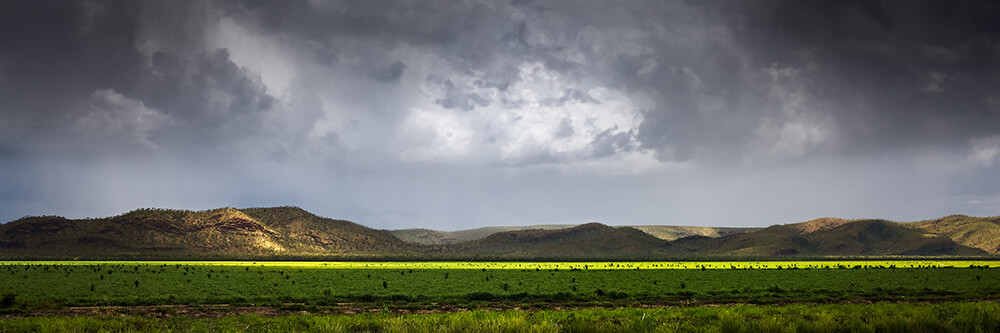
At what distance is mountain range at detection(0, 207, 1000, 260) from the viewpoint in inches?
5217

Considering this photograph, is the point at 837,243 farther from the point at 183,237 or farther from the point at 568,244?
the point at 183,237

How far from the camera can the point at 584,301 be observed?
2900cm

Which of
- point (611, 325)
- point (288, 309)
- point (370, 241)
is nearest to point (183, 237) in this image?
point (370, 241)

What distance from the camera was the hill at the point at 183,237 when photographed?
130 meters

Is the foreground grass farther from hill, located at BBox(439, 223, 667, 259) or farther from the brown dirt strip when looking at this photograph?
hill, located at BBox(439, 223, 667, 259)

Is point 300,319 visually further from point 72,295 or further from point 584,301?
point 72,295

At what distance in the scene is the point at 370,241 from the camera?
552 ft

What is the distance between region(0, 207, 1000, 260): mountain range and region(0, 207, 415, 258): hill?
0.25 metres

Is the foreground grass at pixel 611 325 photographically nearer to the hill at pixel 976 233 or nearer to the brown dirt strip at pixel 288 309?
the brown dirt strip at pixel 288 309

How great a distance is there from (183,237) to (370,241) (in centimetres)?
5279

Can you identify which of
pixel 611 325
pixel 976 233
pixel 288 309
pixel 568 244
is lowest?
pixel 288 309

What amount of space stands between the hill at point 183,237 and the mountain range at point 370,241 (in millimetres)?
255

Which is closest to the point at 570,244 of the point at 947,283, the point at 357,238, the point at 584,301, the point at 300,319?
the point at 357,238

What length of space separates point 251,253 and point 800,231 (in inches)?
7494
